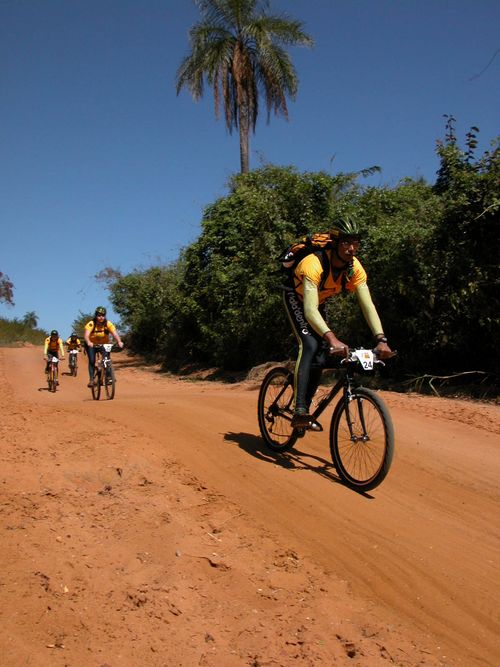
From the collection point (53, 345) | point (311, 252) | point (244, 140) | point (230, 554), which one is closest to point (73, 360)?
point (53, 345)

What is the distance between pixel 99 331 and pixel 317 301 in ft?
29.1

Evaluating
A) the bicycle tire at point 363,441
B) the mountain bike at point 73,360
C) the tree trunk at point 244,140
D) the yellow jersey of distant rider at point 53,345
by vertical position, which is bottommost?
the bicycle tire at point 363,441

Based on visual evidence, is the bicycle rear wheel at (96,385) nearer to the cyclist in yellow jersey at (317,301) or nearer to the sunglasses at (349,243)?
the cyclist in yellow jersey at (317,301)

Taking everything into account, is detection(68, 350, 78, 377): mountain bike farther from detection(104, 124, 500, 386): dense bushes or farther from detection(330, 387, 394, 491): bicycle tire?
detection(330, 387, 394, 491): bicycle tire

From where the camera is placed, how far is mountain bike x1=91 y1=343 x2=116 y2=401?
42.5 feet

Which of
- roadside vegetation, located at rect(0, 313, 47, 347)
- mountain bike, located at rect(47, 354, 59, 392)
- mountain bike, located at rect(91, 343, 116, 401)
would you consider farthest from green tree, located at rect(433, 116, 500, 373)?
roadside vegetation, located at rect(0, 313, 47, 347)

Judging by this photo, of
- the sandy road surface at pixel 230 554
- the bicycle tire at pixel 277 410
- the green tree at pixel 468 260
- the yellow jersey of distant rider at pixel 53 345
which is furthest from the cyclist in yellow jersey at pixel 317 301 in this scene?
the yellow jersey of distant rider at pixel 53 345

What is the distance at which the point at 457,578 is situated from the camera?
3854 millimetres

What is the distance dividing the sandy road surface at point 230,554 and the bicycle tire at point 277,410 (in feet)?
0.56

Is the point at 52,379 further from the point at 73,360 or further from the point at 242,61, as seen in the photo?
the point at 242,61

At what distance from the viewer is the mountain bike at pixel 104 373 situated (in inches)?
510

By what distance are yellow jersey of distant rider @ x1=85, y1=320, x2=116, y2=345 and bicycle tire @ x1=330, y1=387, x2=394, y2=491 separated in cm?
881

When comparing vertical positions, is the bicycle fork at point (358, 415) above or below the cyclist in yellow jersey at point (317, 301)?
below

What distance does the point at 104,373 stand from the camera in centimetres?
1307
